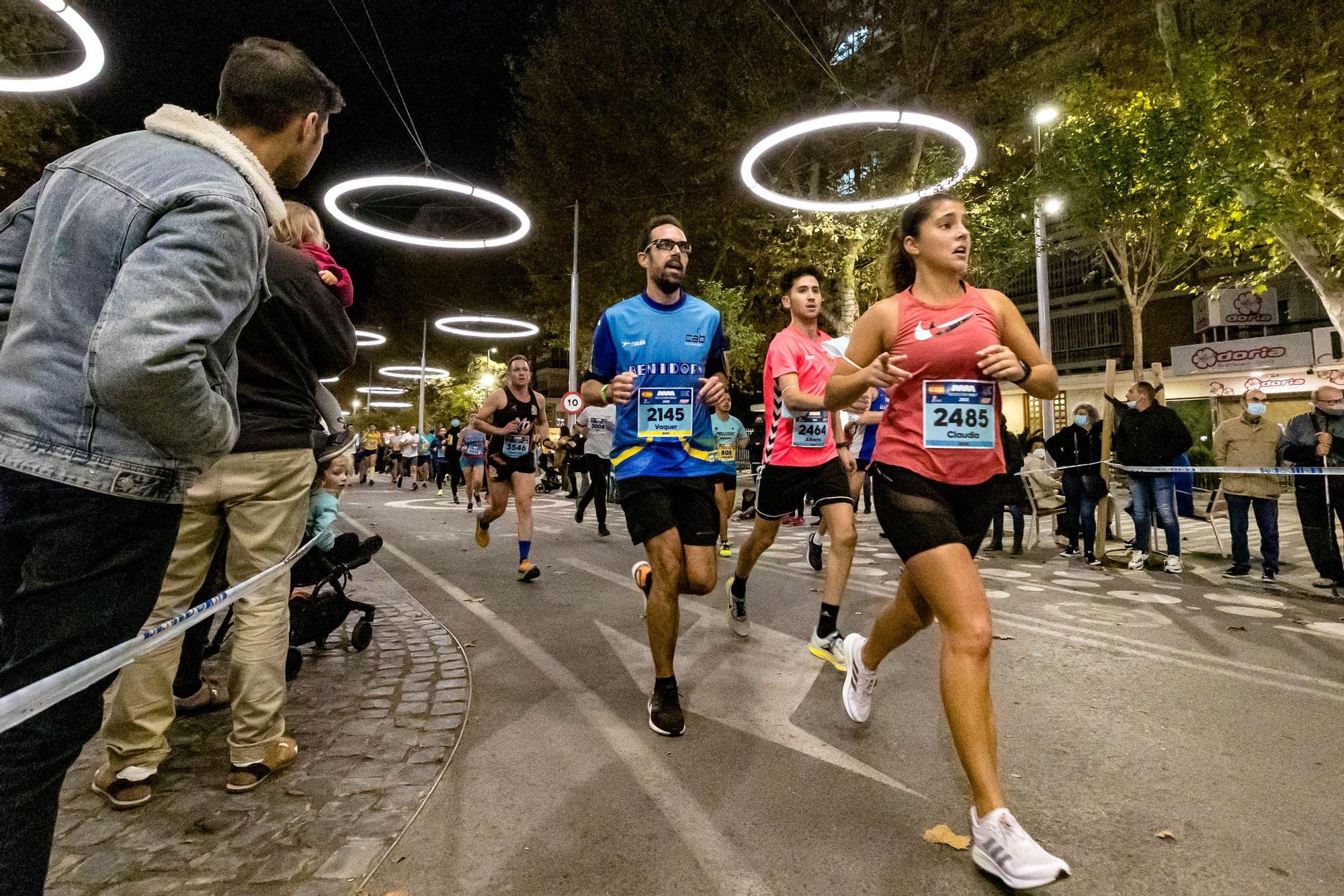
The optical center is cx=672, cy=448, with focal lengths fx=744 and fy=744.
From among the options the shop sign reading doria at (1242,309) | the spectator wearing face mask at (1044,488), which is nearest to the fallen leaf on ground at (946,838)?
the spectator wearing face mask at (1044,488)

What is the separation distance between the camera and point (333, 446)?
338 cm

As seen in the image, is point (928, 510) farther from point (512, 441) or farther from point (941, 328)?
point (512, 441)

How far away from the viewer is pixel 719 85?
17.8m

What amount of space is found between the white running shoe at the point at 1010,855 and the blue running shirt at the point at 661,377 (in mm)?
1885

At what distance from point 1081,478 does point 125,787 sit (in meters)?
9.40

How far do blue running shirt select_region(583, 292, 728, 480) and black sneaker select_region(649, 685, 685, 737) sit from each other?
0.99 m

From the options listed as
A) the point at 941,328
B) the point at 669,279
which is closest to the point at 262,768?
the point at 669,279

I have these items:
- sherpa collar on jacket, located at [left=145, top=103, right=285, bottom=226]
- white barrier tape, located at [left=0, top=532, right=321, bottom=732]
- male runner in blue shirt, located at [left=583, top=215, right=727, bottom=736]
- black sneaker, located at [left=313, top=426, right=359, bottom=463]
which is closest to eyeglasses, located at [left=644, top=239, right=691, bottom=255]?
male runner in blue shirt, located at [left=583, top=215, right=727, bottom=736]

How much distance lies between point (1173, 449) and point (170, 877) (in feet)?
30.3

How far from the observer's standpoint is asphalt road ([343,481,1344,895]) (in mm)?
2189

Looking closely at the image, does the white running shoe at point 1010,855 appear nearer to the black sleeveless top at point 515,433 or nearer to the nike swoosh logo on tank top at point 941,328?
the nike swoosh logo on tank top at point 941,328

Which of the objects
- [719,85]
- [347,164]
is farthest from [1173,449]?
[347,164]

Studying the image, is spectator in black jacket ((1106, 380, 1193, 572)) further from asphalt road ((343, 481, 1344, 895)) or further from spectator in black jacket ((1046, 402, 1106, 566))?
asphalt road ((343, 481, 1344, 895))

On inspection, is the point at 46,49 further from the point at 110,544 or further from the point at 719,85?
the point at 110,544
